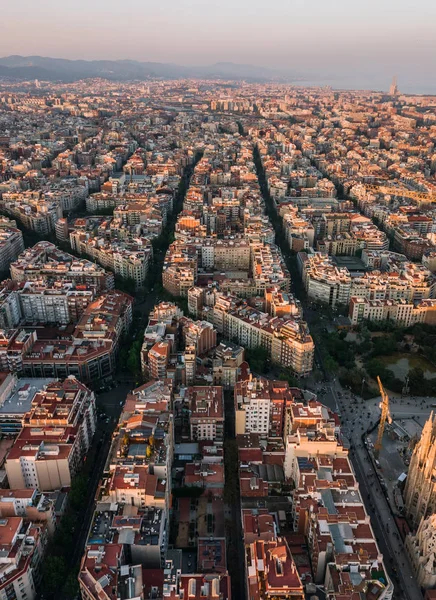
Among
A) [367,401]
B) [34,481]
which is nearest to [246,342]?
[367,401]

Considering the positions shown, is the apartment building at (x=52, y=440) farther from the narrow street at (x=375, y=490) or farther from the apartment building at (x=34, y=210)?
the apartment building at (x=34, y=210)

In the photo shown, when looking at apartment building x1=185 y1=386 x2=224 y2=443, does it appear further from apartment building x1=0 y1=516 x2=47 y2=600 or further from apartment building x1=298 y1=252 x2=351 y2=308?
apartment building x1=298 y1=252 x2=351 y2=308

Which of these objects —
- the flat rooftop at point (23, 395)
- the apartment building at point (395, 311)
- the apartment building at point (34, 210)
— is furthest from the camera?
the apartment building at point (34, 210)

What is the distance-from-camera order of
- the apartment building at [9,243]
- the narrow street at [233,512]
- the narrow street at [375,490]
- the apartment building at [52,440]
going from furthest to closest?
the apartment building at [9,243]
the apartment building at [52,440]
the narrow street at [375,490]
the narrow street at [233,512]

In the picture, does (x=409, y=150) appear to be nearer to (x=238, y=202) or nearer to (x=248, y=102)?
A: (x=238, y=202)

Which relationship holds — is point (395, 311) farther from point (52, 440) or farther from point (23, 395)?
point (23, 395)

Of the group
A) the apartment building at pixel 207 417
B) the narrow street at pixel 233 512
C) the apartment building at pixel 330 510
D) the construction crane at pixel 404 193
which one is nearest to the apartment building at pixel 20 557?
the narrow street at pixel 233 512

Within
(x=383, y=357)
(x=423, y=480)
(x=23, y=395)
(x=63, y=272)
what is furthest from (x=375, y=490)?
(x=63, y=272)

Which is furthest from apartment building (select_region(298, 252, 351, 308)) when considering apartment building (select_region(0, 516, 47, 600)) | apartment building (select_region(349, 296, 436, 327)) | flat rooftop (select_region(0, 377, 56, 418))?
apartment building (select_region(0, 516, 47, 600))
